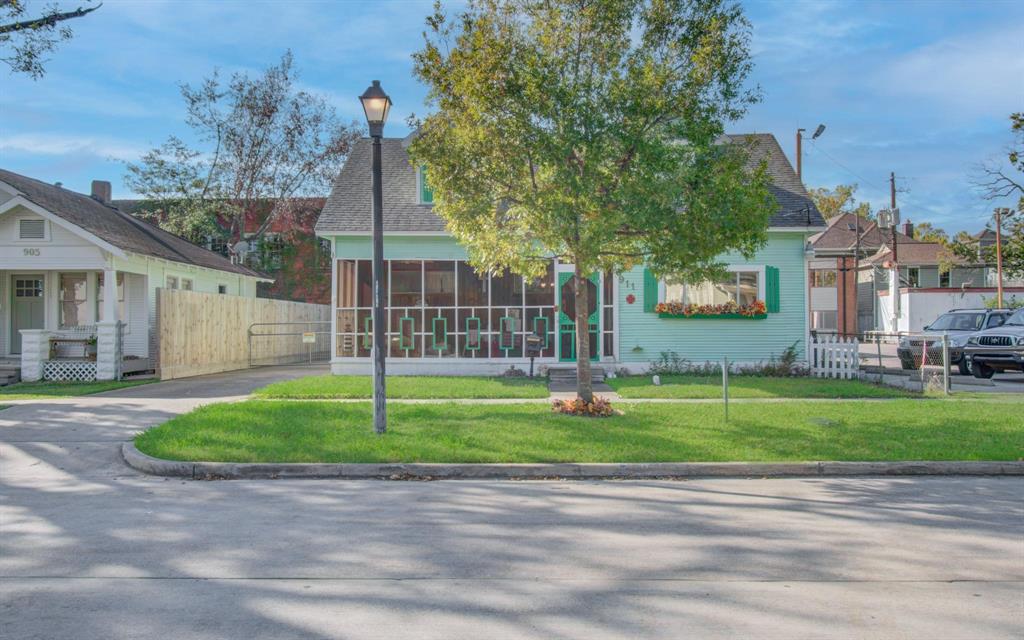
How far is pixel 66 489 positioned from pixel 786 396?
40.3ft

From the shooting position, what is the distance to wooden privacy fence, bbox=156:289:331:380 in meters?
19.1

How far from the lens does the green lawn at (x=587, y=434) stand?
909cm

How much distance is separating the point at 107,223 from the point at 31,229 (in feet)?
8.07

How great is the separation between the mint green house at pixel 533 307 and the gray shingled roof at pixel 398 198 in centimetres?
4

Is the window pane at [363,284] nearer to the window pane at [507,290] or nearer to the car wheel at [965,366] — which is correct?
the window pane at [507,290]

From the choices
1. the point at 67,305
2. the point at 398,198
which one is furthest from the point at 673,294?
the point at 67,305

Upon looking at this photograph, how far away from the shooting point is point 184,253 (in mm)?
24391

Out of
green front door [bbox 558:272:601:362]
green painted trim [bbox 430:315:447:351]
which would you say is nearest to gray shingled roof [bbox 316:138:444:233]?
green painted trim [bbox 430:315:447:351]

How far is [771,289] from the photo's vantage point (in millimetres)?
18875

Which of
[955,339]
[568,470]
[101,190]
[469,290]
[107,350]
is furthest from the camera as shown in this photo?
[101,190]

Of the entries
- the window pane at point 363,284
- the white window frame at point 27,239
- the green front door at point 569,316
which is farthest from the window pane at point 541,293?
the white window frame at point 27,239

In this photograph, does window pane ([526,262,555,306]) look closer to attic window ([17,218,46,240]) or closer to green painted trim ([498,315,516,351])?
green painted trim ([498,315,516,351])

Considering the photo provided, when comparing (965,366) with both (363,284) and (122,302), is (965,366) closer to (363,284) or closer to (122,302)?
(363,284)

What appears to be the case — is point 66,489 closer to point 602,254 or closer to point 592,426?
point 592,426
